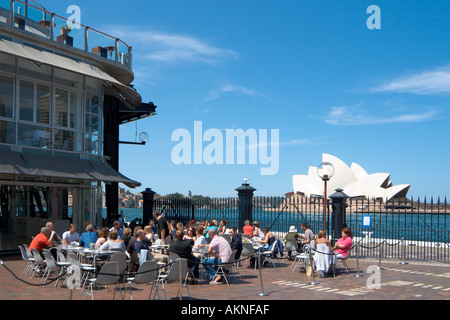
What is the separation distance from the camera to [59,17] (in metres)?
18.2

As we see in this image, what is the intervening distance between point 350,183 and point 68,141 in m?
65.0

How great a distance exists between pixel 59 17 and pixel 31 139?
200 inches

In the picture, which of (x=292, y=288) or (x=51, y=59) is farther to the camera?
(x=51, y=59)

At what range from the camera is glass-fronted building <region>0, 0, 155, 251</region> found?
16.1 meters

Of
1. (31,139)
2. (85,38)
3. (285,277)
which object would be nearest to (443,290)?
(285,277)

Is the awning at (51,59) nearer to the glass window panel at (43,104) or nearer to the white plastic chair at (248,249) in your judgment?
the glass window panel at (43,104)

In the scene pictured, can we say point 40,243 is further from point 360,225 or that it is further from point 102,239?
point 360,225

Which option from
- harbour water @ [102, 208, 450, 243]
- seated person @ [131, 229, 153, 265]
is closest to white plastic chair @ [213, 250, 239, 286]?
seated person @ [131, 229, 153, 265]


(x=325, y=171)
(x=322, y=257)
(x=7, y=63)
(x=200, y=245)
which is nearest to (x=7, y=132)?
(x=7, y=63)

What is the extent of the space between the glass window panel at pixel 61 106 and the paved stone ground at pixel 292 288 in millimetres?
6308

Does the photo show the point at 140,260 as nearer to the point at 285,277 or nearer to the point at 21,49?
the point at 285,277

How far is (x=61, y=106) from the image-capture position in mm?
18109

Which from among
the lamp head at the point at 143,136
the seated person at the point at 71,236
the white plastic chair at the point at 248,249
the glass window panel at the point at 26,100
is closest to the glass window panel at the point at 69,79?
the glass window panel at the point at 26,100
